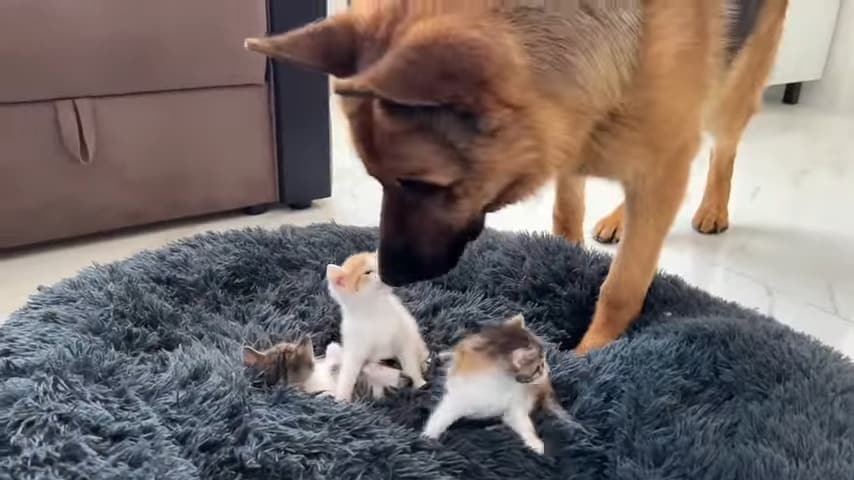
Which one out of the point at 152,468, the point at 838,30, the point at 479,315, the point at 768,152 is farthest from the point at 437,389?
the point at 838,30

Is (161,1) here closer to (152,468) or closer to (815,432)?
(152,468)

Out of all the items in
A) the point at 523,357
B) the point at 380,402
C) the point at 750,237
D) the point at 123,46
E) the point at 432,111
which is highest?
the point at 432,111

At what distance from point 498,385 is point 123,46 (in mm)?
1150

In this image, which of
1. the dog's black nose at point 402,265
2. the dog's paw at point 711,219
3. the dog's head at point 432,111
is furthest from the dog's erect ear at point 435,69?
the dog's paw at point 711,219

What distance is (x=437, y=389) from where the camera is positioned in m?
1.06

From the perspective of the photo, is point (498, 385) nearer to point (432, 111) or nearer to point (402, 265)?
point (402, 265)

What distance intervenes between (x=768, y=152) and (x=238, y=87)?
5.62ft

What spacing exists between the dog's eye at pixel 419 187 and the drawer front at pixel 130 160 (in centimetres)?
102

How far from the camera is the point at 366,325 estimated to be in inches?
41.6

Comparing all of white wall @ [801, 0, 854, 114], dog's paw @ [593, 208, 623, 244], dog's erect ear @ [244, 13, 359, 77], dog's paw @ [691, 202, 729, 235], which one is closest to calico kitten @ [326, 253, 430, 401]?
dog's erect ear @ [244, 13, 359, 77]

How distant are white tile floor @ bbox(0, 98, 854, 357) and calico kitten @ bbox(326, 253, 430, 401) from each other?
0.94 ft

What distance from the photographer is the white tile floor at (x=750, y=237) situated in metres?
1.60

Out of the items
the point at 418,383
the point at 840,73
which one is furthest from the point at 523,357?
the point at 840,73

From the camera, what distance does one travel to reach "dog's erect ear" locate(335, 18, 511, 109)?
2.49 ft
